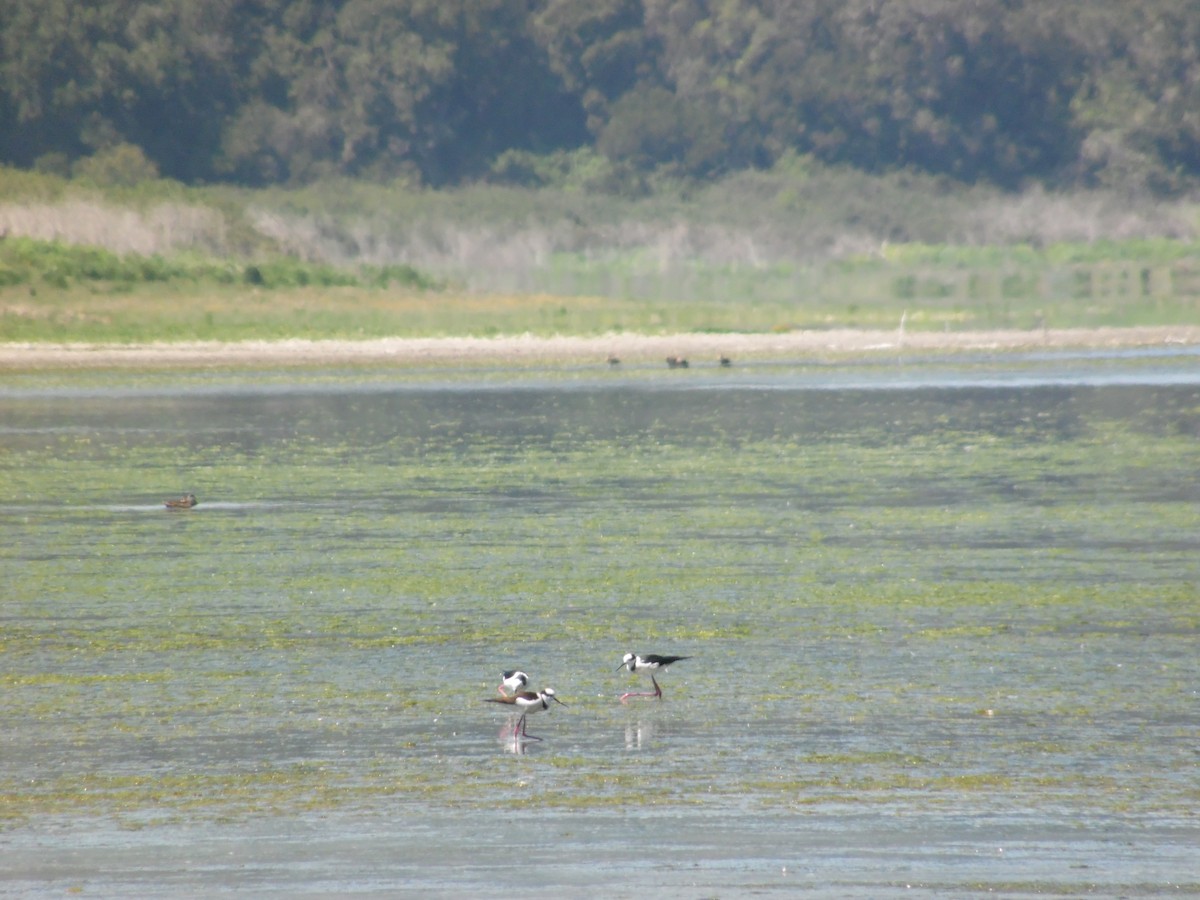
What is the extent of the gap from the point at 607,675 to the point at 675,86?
303 feet

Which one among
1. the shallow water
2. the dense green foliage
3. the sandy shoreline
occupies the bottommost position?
the sandy shoreline

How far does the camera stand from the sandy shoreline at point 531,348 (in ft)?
197

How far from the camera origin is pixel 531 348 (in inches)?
2522

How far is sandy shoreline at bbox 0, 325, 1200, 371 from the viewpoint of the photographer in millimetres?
60000

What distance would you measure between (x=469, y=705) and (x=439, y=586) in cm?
494

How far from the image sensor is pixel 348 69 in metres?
97.2

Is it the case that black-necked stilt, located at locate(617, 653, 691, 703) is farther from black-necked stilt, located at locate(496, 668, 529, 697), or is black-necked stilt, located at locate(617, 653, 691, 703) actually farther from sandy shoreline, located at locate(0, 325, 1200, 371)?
sandy shoreline, located at locate(0, 325, 1200, 371)

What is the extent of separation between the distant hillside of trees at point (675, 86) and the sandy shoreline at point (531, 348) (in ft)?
104

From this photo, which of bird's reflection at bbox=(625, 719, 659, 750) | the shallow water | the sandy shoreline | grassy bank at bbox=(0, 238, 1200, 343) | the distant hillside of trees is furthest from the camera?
the distant hillside of trees

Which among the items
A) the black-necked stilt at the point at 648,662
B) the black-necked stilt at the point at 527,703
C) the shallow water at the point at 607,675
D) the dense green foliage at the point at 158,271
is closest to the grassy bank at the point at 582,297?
the dense green foliage at the point at 158,271

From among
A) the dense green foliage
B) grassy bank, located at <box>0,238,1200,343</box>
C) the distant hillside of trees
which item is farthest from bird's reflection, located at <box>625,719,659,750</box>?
the distant hillside of trees

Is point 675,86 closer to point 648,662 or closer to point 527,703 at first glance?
point 648,662

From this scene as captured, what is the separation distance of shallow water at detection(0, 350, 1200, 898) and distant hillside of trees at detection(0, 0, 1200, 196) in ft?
228

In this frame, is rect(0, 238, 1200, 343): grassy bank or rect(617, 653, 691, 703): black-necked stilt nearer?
rect(617, 653, 691, 703): black-necked stilt
